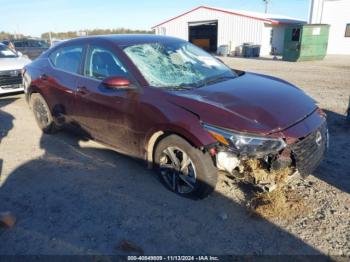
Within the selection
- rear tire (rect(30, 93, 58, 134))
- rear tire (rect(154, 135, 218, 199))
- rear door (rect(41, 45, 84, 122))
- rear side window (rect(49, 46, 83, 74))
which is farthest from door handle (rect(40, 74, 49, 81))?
rear tire (rect(154, 135, 218, 199))

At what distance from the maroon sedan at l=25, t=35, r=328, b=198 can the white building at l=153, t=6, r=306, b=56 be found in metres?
25.0

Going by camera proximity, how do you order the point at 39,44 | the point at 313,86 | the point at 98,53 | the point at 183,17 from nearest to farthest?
the point at 98,53 → the point at 313,86 → the point at 39,44 → the point at 183,17

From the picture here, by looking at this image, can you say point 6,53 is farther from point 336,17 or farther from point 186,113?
point 336,17

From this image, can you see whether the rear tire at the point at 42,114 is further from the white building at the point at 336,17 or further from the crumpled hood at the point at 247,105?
the white building at the point at 336,17

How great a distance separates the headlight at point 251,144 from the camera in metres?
2.94

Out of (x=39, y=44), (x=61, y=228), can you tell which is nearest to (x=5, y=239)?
(x=61, y=228)

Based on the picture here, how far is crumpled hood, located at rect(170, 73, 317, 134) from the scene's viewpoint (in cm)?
300

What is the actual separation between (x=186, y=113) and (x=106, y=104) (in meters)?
1.27

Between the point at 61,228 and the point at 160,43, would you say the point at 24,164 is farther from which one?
the point at 160,43

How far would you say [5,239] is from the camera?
9.71 ft

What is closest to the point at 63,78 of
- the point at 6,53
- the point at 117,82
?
the point at 117,82

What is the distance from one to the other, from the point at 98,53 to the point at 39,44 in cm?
2267

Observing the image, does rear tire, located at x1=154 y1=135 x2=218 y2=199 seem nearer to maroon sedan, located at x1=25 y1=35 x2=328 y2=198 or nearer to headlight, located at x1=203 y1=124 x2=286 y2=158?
maroon sedan, located at x1=25 y1=35 x2=328 y2=198

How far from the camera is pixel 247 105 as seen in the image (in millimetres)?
3205
